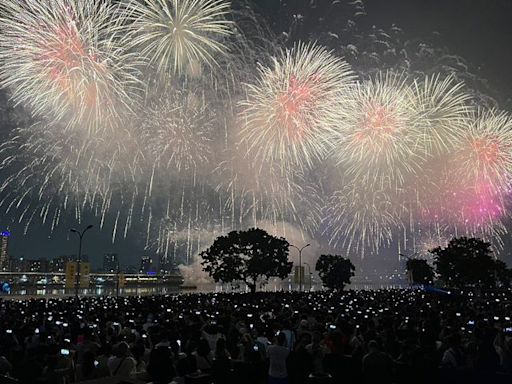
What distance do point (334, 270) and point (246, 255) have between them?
3013 cm

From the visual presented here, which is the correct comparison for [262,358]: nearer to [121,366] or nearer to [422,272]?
[121,366]

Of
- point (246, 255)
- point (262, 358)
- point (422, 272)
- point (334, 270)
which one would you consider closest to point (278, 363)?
point (262, 358)

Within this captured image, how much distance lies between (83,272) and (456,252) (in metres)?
62.5

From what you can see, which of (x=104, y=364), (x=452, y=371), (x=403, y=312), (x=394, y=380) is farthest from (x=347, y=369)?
(x=403, y=312)

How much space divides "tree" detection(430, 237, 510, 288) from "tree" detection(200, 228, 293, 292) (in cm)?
2969

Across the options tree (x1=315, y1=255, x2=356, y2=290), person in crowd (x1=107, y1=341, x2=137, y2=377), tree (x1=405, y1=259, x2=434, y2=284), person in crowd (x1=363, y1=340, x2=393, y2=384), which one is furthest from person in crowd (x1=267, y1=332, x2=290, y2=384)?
tree (x1=405, y1=259, x2=434, y2=284)

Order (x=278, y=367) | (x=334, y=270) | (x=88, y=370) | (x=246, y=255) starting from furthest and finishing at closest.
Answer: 1. (x=334, y=270)
2. (x=246, y=255)
3. (x=278, y=367)
4. (x=88, y=370)

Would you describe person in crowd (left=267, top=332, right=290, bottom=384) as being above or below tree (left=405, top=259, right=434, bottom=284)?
below

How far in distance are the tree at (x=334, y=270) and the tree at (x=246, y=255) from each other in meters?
24.8

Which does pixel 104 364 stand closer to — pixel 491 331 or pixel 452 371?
pixel 452 371

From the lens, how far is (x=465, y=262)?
7962cm

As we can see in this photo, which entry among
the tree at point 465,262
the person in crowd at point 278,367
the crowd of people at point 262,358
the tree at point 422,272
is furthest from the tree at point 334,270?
the person in crowd at point 278,367

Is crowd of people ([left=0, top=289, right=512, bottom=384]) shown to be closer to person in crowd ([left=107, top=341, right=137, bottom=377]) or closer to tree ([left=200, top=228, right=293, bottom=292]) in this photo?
person in crowd ([left=107, top=341, right=137, bottom=377])

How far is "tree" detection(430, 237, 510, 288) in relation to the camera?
3125 inches
